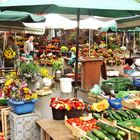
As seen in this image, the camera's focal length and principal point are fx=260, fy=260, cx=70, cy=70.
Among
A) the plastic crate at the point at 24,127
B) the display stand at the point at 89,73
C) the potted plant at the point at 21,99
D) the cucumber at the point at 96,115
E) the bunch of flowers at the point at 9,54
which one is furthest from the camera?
the bunch of flowers at the point at 9,54

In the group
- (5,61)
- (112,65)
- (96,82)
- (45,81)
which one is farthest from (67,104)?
(112,65)

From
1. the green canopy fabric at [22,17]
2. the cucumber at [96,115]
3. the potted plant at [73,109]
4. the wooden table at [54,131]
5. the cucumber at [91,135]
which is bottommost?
the wooden table at [54,131]

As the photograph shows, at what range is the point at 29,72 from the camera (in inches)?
216

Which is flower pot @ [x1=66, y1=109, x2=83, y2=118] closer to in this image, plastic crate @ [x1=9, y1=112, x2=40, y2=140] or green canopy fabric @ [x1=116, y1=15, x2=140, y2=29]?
plastic crate @ [x1=9, y1=112, x2=40, y2=140]

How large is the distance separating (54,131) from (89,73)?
427 cm

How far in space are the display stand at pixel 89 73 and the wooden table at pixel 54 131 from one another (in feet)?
12.3

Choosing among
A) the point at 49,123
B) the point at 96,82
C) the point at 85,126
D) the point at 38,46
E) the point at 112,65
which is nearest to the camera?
the point at 85,126

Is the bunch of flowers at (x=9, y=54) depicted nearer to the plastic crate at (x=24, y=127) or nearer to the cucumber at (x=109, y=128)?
the plastic crate at (x=24, y=127)

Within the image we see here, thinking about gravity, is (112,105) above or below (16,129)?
above

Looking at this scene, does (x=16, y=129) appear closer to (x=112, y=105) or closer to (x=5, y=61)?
(x=112, y=105)

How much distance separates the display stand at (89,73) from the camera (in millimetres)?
7324

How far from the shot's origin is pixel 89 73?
740 cm

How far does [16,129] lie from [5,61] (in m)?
6.31

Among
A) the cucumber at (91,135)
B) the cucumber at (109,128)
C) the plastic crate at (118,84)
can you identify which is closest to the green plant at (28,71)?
the plastic crate at (118,84)
